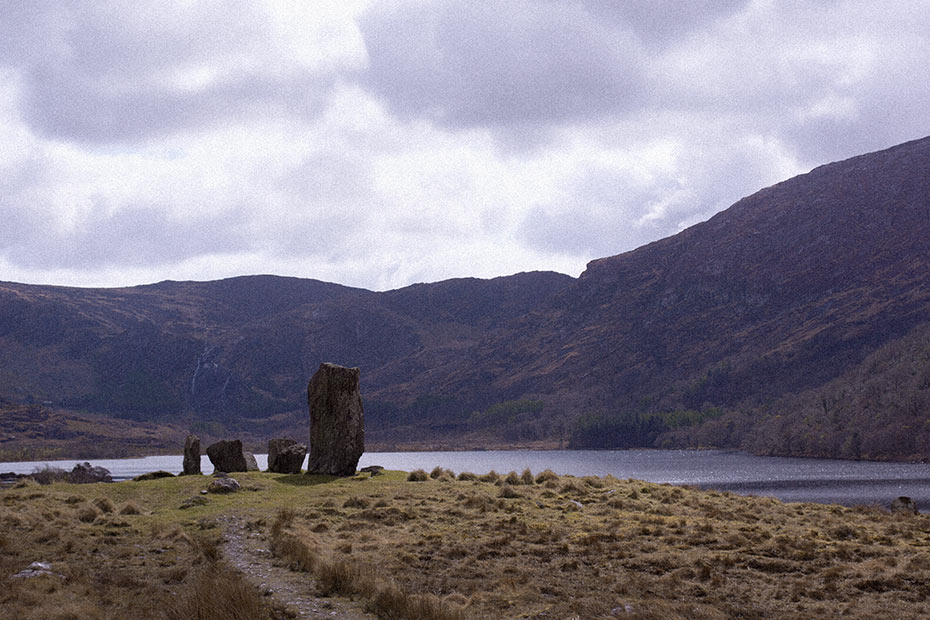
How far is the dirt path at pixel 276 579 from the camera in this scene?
15.1 metres

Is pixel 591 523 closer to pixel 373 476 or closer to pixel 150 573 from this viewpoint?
pixel 150 573

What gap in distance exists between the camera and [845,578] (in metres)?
18.0

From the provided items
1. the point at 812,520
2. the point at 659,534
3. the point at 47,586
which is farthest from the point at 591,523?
the point at 47,586

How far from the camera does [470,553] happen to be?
2178 centimetres

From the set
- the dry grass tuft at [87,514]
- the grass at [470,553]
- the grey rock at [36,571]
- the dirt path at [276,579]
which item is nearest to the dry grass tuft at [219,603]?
the grass at [470,553]

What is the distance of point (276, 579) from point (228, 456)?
25.8m

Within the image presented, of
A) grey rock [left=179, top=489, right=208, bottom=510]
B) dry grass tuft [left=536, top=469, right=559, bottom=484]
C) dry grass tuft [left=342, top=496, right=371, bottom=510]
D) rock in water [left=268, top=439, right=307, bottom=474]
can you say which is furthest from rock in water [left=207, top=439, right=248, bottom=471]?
dry grass tuft [left=536, top=469, right=559, bottom=484]

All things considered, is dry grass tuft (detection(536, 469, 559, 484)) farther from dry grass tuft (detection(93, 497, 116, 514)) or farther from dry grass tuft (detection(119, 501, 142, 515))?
dry grass tuft (detection(93, 497, 116, 514))

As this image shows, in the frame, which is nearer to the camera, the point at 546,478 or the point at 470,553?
the point at 470,553

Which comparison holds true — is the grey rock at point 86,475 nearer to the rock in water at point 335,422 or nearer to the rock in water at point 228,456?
the rock in water at point 228,456

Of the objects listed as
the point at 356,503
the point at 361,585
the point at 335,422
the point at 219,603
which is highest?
the point at 335,422

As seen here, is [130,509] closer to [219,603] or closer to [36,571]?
[36,571]

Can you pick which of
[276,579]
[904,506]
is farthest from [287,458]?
[904,506]

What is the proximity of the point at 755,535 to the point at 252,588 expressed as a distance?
15.1 m
